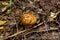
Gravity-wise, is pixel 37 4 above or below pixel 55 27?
above

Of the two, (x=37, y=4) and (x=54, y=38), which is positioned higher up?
(x=37, y=4)

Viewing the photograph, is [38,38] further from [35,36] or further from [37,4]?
[37,4]

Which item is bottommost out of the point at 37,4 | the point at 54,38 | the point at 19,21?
the point at 54,38

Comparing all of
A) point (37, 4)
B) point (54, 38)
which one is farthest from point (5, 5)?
point (54, 38)

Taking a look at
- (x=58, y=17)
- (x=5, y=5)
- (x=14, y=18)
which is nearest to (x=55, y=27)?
(x=58, y=17)

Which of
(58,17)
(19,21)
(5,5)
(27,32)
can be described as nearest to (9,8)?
(5,5)

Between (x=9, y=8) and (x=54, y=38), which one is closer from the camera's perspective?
(x=54, y=38)

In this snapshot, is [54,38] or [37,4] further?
[37,4]

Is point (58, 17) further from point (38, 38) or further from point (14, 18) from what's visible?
point (14, 18)
